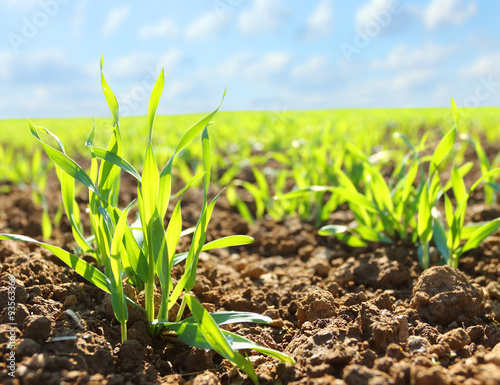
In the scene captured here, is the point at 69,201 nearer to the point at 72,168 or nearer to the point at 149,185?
the point at 72,168

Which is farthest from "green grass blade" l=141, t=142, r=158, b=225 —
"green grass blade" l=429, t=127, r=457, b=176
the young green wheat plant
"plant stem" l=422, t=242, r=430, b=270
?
"plant stem" l=422, t=242, r=430, b=270

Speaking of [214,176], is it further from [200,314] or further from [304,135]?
[200,314]

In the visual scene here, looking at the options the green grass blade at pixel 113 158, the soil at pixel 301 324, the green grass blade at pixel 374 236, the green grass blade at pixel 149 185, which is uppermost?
the green grass blade at pixel 113 158

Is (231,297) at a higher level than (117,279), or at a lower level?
lower

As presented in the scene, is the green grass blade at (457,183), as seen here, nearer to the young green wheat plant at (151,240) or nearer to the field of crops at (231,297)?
the field of crops at (231,297)

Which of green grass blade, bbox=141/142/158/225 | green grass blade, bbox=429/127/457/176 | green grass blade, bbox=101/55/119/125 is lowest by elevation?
green grass blade, bbox=141/142/158/225

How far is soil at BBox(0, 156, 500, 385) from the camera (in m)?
1.07

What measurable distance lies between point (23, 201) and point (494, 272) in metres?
2.98

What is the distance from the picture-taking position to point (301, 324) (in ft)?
4.89

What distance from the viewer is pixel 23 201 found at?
3201 millimetres

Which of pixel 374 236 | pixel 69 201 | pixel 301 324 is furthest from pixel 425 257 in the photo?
pixel 69 201

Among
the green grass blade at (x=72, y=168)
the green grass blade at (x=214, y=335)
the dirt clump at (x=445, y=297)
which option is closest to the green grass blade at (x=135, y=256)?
the green grass blade at (x=72, y=168)

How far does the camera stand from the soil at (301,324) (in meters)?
1.07

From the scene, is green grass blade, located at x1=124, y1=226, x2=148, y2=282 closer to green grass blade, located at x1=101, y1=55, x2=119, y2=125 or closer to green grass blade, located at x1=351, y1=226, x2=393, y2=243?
green grass blade, located at x1=101, y1=55, x2=119, y2=125
